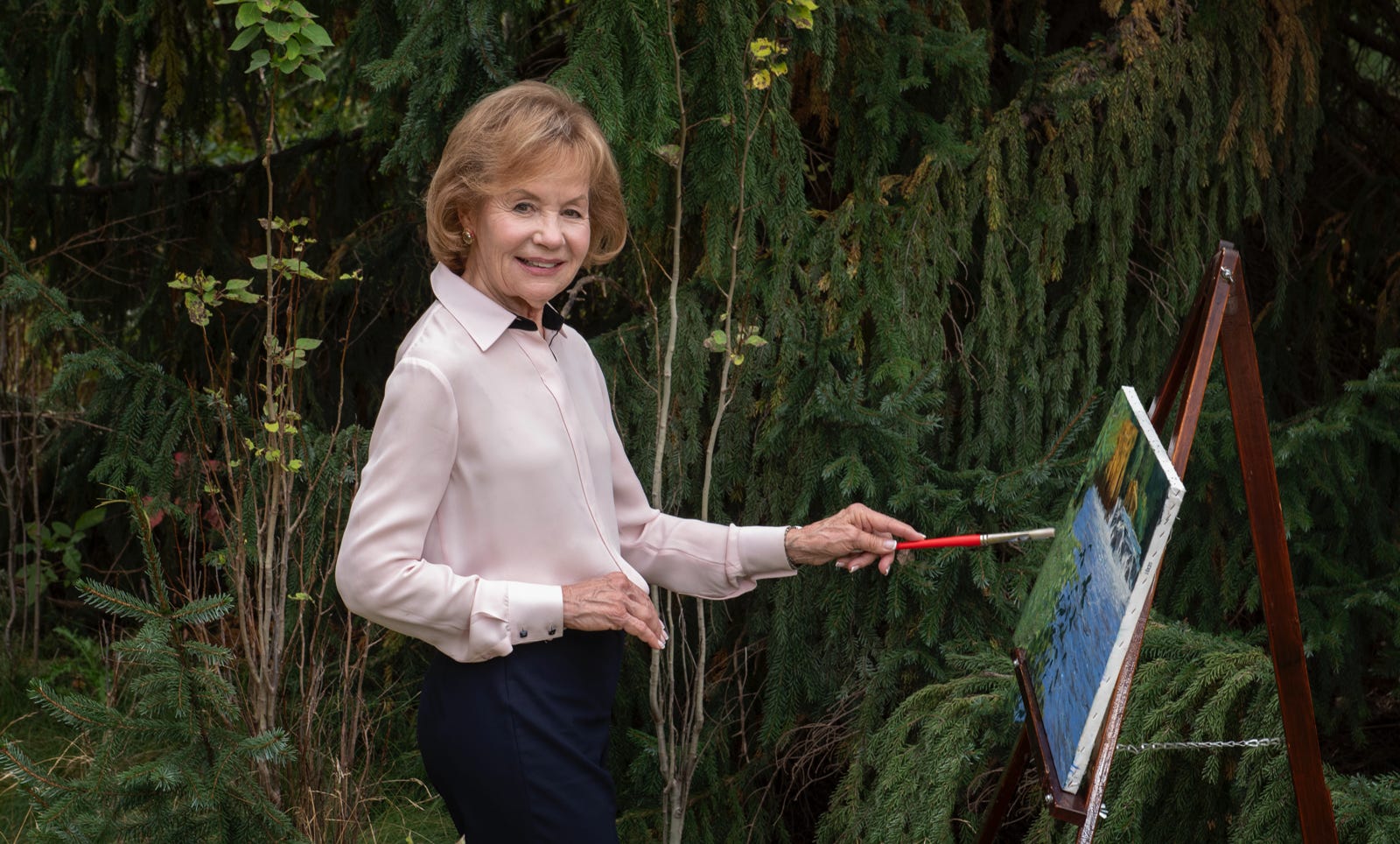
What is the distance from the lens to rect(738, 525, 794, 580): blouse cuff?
2227 millimetres

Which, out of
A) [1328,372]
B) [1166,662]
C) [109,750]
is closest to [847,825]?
[1166,662]

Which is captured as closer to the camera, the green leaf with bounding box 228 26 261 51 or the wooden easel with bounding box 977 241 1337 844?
the wooden easel with bounding box 977 241 1337 844

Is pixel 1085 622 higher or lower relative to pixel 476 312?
lower

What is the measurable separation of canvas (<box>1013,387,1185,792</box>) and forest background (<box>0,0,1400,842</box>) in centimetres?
49

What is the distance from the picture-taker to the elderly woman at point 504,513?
5.86 ft

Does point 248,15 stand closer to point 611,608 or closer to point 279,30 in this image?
point 279,30

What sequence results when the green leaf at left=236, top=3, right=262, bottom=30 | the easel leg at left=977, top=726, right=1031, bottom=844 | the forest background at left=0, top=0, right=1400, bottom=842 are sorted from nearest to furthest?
1. the easel leg at left=977, top=726, right=1031, bottom=844
2. the green leaf at left=236, top=3, right=262, bottom=30
3. the forest background at left=0, top=0, right=1400, bottom=842

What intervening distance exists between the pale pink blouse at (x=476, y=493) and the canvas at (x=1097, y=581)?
2.11 ft

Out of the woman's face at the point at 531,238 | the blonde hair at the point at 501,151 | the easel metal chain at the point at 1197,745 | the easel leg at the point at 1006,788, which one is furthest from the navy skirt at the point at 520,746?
the easel metal chain at the point at 1197,745

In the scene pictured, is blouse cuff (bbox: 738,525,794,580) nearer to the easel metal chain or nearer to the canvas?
the canvas

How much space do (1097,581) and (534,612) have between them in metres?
0.79

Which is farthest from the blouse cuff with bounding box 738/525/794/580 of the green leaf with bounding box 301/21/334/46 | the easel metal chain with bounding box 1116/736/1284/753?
the green leaf with bounding box 301/21/334/46

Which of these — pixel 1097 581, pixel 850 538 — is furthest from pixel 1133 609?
pixel 850 538

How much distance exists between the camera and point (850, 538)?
2.18m
